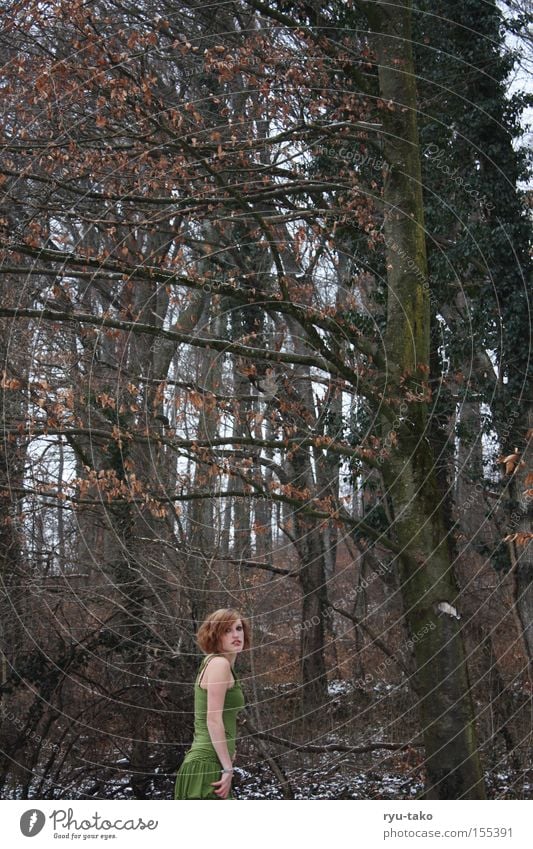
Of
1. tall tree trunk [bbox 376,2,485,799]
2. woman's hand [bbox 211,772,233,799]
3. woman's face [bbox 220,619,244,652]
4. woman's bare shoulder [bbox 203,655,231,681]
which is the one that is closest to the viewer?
woman's bare shoulder [bbox 203,655,231,681]

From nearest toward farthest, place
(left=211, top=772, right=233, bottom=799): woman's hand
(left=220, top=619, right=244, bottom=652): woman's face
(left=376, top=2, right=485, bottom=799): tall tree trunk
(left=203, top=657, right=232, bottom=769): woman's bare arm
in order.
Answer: (left=203, top=657, right=232, bottom=769): woman's bare arm
(left=211, top=772, right=233, bottom=799): woman's hand
(left=220, top=619, right=244, bottom=652): woman's face
(left=376, top=2, right=485, bottom=799): tall tree trunk

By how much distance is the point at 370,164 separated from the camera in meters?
11.2

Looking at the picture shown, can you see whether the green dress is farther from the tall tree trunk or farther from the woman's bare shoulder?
the tall tree trunk

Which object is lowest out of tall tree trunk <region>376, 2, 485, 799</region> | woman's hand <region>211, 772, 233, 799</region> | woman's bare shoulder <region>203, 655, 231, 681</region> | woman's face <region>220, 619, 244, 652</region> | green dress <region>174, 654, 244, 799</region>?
woman's hand <region>211, 772, 233, 799</region>

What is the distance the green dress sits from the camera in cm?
561

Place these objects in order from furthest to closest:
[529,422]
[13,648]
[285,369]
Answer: [285,369], [529,422], [13,648]

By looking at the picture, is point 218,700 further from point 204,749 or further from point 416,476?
point 416,476

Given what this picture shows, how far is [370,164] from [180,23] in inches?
176

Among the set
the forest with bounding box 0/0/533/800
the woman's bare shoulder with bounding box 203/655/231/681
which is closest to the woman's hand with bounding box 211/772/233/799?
the woman's bare shoulder with bounding box 203/655/231/681

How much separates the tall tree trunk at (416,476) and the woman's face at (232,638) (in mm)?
2918

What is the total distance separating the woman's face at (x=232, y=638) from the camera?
6.08 meters

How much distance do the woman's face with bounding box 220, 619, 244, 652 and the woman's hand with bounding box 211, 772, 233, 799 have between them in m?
0.78
